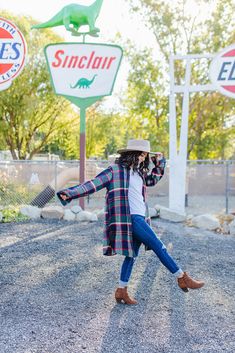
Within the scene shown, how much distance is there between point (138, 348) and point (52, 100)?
21543mm

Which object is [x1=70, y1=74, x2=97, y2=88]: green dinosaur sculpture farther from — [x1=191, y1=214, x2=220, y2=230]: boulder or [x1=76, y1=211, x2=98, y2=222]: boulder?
[x1=191, y1=214, x2=220, y2=230]: boulder

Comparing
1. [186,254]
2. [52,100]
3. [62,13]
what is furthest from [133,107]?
[186,254]

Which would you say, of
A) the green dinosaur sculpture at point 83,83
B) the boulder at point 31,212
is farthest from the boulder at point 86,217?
the green dinosaur sculpture at point 83,83

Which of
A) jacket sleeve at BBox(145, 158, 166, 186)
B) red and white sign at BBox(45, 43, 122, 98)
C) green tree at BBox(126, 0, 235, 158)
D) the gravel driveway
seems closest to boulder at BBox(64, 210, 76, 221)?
the gravel driveway

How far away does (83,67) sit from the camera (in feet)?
33.6

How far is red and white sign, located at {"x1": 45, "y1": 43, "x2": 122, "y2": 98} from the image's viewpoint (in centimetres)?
1016

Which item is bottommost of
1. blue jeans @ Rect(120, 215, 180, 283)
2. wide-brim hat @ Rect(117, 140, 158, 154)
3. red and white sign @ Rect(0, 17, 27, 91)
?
blue jeans @ Rect(120, 215, 180, 283)

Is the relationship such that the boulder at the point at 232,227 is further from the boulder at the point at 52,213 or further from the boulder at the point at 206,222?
the boulder at the point at 52,213

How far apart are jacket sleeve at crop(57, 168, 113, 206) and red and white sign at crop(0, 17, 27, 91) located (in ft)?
23.1

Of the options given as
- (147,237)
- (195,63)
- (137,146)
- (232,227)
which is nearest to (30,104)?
(195,63)

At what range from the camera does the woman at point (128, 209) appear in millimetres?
3930

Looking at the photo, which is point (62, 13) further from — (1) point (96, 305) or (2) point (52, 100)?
(2) point (52, 100)

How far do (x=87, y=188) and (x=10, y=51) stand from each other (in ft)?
23.8

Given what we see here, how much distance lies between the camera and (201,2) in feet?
66.3
